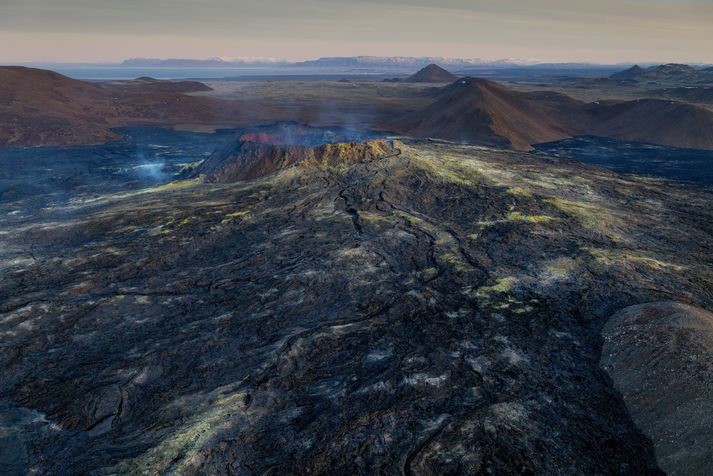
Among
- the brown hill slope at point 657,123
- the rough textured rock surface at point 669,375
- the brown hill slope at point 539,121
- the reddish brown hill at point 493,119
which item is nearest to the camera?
the rough textured rock surface at point 669,375

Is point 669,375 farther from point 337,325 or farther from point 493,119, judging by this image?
point 493,119

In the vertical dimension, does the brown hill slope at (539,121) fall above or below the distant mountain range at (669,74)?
below

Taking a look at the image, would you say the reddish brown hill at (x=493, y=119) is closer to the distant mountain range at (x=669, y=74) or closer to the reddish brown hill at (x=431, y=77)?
the distant mountain range at (x=669, y=74)

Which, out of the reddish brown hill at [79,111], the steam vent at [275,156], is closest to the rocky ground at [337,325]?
the steam vent at [275,156]

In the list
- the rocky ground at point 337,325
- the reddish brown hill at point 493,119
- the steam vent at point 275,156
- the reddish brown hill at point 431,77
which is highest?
the reddish brown hill at point 431,77

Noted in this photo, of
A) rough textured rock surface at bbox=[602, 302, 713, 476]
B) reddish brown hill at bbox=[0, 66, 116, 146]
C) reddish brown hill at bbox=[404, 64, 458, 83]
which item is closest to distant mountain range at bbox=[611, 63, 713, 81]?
reddish brown hill at bbox=[404, 64, 458, 83]

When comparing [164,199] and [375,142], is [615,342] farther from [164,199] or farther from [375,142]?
[164,199]

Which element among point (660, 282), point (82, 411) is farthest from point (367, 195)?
point (82, 411)

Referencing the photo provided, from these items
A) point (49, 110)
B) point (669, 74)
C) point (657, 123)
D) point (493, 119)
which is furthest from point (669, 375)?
point (669, 74)
